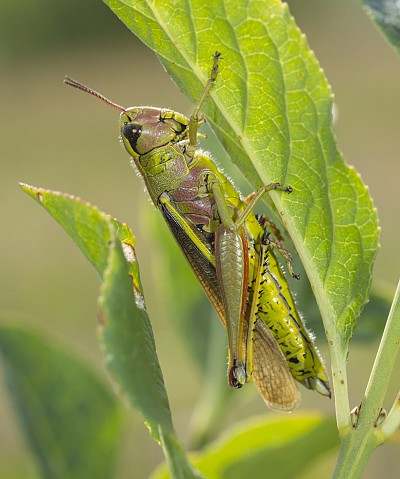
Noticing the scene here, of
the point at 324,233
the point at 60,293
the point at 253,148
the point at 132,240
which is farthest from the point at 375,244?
the point at 60,293

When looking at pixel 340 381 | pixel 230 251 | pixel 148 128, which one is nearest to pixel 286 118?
pixel 340 381

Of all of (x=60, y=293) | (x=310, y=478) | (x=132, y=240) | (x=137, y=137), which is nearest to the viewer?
(x=132, y=240)

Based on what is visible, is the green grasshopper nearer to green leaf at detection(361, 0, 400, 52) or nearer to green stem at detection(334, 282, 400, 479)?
green leaf at detection(361, 0, 400, 52)

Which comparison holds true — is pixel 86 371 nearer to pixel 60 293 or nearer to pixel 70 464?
pixel 70 464

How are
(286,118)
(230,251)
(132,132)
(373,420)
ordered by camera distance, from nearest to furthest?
(373,420) → (286,118) → (230,251) → (132,132)

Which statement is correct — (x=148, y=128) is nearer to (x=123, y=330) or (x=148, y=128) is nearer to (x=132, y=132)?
(x=132, y=132)

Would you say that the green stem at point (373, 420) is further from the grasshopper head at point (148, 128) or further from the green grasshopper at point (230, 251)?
the grasshopper head at point (148, 128)

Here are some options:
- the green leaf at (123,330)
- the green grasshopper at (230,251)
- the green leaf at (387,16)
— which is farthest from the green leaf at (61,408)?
the green leaf at (387,16)

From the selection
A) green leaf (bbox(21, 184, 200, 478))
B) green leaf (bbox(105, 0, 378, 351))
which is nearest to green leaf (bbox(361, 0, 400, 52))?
green leaf (bbox(105, 0, 378, 351))
